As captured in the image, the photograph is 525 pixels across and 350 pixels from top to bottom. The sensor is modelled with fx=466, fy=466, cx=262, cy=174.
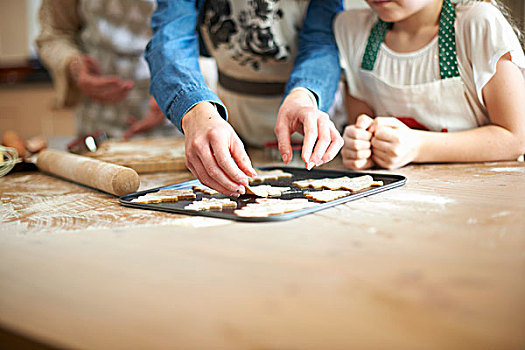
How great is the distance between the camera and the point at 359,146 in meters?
1.11

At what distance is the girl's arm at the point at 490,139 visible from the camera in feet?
3.59

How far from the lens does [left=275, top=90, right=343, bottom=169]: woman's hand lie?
859mm

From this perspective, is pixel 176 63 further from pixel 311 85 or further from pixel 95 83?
pixel 95 83

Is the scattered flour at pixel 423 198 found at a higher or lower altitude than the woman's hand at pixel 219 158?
lower

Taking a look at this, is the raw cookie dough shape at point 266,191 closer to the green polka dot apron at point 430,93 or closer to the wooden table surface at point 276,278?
the wooden table surface at point 276,278

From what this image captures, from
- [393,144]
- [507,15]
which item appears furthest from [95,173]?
[507,15]

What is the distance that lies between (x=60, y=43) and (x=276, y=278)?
222cm

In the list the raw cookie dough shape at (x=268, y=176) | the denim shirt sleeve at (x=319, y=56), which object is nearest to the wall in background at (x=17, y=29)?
the denim shirt sleeve at (x=319, y=56)

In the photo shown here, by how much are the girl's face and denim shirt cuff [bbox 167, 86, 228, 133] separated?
0.45 meters

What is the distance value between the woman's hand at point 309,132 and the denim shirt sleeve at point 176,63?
0.13 metres

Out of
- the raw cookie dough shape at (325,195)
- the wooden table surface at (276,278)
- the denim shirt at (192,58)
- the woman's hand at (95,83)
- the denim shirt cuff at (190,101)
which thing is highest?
the denim shirt at (192,58)

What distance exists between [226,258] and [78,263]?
0.54ft

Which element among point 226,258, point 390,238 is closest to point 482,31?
point 390,238

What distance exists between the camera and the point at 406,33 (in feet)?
3.95
